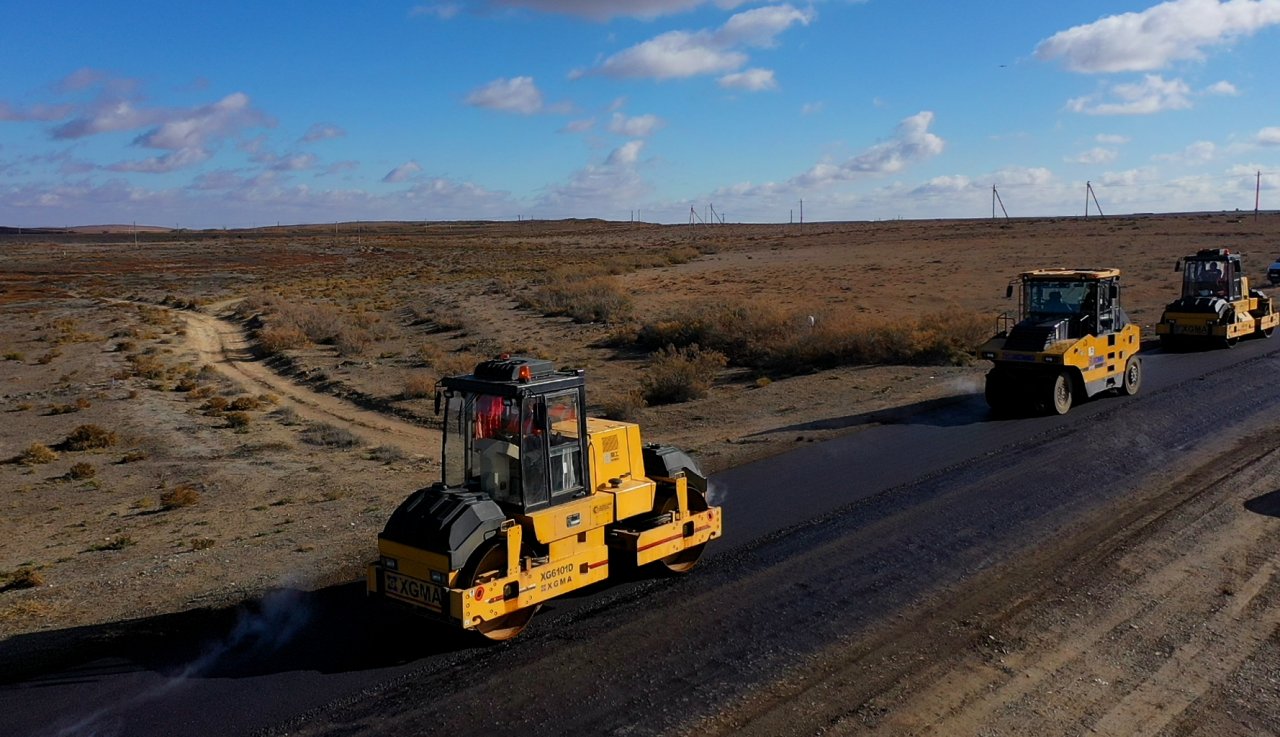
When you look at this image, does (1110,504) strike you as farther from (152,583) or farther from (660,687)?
(152,583)

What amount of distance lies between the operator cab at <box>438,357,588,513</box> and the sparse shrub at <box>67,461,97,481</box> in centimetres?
1281

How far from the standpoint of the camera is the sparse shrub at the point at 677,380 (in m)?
24.5

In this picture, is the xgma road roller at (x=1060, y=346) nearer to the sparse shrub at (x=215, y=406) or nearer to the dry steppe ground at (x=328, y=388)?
the dry steppe ground at (x=328, y=388)

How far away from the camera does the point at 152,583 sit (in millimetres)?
11445

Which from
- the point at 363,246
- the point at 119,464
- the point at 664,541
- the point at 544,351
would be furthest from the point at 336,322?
the point at 363,246

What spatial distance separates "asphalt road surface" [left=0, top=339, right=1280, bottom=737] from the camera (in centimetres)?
795

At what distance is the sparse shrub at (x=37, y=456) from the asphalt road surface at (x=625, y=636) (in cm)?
1245

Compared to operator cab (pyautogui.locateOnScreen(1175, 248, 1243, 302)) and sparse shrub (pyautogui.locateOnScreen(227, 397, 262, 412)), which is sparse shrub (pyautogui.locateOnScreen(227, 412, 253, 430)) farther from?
operator cab (pyautogui.locateOnScreen(1175, 248, 1243, 302))

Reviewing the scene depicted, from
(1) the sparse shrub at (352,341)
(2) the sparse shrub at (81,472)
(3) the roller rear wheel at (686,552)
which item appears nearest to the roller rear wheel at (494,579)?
(3) the roller rear wheel at (686,552)

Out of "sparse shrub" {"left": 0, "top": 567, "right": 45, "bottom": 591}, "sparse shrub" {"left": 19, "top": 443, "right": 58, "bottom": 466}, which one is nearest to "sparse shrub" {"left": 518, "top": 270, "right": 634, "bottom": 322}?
"sparse shrub" {"left": 19, "top": 443, "right": 58, "bottom": 466}

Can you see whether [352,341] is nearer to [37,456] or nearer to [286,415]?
[286,415]

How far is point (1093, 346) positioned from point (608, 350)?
17503 millimetres

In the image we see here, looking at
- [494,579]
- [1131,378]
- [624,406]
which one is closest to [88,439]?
[624,406]

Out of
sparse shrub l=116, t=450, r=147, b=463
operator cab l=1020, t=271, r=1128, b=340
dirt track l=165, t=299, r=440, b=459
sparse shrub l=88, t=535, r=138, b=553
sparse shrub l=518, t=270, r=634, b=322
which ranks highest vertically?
operator cab l=1020, t=271, r=1128, b=340
